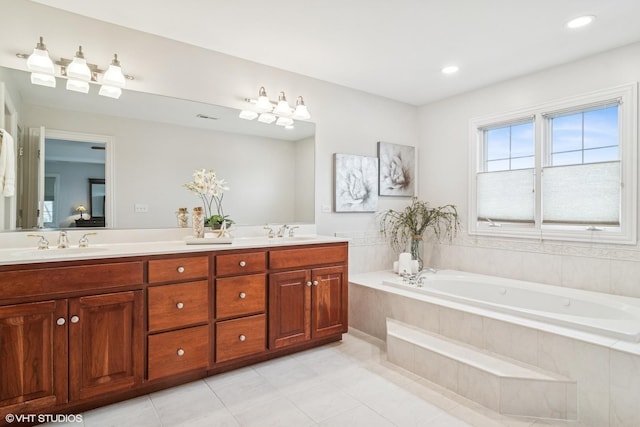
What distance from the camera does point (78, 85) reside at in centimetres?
228

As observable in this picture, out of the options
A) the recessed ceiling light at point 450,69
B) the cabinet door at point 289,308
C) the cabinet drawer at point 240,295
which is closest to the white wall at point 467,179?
the recessed ceiling light at point 450,69

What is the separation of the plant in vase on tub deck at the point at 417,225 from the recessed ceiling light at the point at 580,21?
6.68 ft

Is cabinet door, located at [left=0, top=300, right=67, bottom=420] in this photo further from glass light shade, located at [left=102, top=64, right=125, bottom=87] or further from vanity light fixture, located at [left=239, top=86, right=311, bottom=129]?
vanity light fixture, located at [left=239, top=86, right=311, bottom=129]

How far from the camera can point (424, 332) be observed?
2701mm

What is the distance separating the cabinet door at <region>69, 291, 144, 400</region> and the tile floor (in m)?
0.19

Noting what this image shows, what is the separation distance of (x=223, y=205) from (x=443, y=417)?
222cm

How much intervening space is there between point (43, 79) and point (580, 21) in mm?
3683

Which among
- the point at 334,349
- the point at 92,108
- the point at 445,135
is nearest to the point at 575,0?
the point at 445,135

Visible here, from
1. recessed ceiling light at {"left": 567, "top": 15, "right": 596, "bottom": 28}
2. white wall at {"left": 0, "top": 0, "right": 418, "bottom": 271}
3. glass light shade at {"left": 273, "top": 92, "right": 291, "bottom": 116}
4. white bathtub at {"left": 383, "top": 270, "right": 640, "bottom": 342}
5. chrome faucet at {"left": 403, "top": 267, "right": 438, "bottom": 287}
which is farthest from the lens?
chrome faucet at {"left": 403, "top": 267, "right": 438, "bottom": 287}

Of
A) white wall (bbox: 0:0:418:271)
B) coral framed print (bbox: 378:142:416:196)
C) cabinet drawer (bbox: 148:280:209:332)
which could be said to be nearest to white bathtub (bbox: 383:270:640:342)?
white wall (bbox: 0:0:418:271)

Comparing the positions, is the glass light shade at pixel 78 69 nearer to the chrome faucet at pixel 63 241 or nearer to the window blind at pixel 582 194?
the chrome faucet at pixel 63 241

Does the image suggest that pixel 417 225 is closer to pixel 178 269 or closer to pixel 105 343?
pixel 178 269

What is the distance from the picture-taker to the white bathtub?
205cm

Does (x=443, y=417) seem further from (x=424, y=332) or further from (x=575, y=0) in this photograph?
(x=575, y=0)
